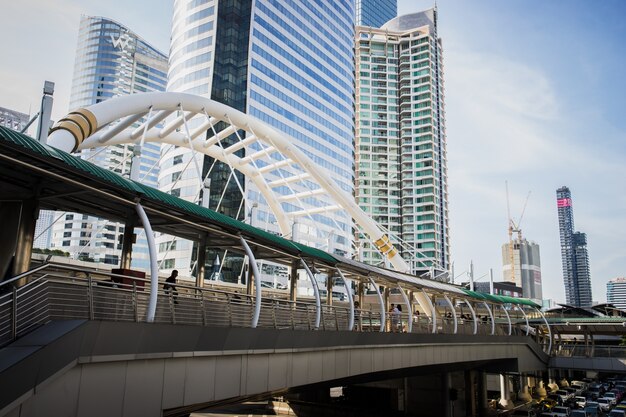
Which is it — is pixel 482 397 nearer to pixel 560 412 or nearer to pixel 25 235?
pixel 560 412

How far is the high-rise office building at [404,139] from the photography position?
149 meters

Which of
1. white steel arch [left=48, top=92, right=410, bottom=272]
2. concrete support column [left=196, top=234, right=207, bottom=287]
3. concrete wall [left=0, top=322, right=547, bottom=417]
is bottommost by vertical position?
concrete wall [left=0, top=322, right=547, bottom=417]

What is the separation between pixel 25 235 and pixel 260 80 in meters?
77.5

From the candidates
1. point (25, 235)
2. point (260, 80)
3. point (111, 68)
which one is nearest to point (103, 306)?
point (25, 235)

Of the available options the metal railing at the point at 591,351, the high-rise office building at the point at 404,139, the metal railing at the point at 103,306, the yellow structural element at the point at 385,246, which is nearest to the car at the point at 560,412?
the metal railing at the point at 591,351

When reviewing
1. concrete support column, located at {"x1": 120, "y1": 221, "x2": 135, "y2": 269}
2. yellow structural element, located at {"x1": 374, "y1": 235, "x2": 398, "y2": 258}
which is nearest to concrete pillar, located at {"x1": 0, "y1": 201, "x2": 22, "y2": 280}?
concrete support column, located at {"x1": 120, "y1": 221, "x2": 135, "y2": 269}

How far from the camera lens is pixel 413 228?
14925cm

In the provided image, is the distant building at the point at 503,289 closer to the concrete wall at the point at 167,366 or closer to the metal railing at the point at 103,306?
the concrete wall at the point at 167,366

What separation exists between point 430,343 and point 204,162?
59.7 metres

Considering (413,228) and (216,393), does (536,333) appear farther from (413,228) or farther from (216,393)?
(413,228)

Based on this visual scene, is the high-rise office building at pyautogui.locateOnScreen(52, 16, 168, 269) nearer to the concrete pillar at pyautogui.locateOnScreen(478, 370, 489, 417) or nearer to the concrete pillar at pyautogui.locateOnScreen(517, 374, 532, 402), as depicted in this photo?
the concrete pillar at pyautogui.locateOnScreen(517, 374, 532, 402)

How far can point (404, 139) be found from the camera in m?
158

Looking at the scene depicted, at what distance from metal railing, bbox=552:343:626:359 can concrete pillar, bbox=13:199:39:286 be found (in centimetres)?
4938

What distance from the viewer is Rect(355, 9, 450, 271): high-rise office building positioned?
149000 millimetres
